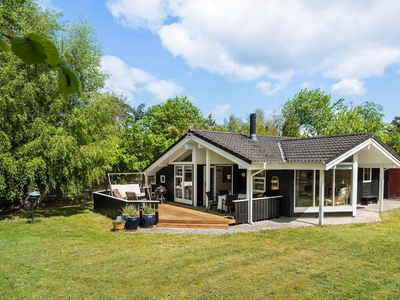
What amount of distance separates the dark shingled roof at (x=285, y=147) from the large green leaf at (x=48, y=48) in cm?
889

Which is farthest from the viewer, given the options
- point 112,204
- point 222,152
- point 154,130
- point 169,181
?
point 154,130

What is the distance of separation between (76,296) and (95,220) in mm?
6907

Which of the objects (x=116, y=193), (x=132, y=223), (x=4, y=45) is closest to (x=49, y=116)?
(x=116, y=193)

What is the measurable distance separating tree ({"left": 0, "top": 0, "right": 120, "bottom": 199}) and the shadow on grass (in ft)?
3.48

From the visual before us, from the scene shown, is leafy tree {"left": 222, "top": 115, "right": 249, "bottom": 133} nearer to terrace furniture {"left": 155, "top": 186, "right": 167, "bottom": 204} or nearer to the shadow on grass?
terrace furniture {"left": 155, "top": 186, "right": 167, "bottom": 204}

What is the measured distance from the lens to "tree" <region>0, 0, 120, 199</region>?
414 inches

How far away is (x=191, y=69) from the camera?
75.4 feet

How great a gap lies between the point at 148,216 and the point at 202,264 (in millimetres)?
3921

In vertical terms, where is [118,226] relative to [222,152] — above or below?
below

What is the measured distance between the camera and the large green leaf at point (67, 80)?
3.13 ft

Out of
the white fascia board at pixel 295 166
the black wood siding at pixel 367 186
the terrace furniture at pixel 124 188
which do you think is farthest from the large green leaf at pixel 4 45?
the black wood siding at pixel 367 186

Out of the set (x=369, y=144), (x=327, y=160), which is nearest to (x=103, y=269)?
(x=327, y=160)

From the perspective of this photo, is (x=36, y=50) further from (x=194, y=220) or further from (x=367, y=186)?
(x=367, y=186)

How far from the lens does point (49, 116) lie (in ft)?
37.2
